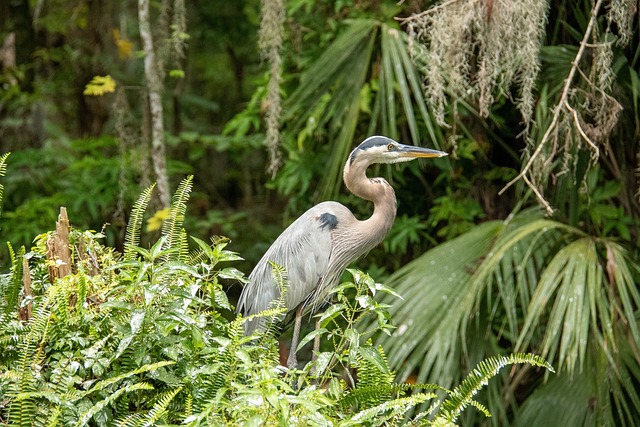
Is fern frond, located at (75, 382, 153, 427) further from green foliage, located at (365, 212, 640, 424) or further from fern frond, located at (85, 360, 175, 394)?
green foliage, located at (365, 212, 640, 424)

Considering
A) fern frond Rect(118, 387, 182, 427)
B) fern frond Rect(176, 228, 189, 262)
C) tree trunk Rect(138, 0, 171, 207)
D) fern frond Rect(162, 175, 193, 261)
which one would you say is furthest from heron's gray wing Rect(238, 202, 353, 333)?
tree trunk Rect(138, 0, 171, 207)

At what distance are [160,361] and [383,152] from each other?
179 cm

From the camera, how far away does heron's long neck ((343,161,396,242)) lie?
4391 millimetres

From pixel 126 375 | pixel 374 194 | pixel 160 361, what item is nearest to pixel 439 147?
pixel 374 194

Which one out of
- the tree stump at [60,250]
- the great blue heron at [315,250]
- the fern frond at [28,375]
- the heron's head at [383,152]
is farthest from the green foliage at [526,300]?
the fern frond at [28,375]

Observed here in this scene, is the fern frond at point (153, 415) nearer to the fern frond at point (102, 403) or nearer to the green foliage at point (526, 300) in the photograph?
the fern frond at point (102, 403)

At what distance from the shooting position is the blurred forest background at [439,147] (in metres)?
4.43

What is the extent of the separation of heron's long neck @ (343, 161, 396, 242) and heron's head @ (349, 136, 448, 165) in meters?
0.04

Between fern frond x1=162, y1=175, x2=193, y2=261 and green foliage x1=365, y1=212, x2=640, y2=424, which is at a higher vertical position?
fern frond x1=162, y1=175, x2=193, y2=261

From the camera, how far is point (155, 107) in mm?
6477

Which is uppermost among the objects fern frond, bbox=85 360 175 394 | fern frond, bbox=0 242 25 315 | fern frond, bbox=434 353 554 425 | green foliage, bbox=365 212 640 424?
fern frond, bbox=0 242 25 315

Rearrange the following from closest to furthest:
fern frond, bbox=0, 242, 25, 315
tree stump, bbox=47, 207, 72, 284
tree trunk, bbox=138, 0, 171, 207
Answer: fern frond, bbox=0, 242, 25, 315
tree stump, bbox=47, 207, 72, 284
tree trunk, bbox=138, 0, 171, 207

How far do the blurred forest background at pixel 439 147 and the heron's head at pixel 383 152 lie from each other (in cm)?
27

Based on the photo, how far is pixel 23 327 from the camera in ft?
9.86
